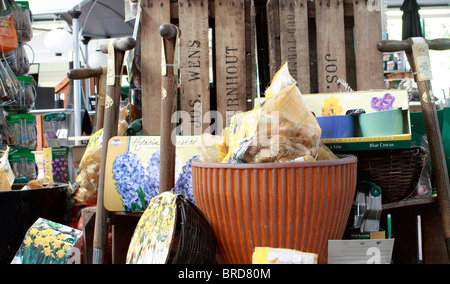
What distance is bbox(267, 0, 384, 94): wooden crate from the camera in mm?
1694

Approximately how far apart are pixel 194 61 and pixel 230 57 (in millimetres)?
143

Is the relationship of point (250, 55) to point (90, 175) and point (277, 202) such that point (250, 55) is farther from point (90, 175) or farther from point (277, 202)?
point (277, 202)

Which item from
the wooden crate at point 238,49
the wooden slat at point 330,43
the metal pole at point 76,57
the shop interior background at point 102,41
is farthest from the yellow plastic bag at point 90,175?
the metal pole at point 76,57

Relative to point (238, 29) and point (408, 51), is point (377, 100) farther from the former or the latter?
point (238, 29)

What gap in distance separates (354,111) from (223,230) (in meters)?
0.53

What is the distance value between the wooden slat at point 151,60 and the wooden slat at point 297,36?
467mm

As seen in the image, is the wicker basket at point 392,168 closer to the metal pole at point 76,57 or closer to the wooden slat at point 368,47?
the wooden slat at point 368,47

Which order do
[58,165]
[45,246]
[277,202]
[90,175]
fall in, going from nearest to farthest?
[277,202]
[45,246]
[90,175]
[58,165]

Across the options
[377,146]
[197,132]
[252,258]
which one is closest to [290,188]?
[252,258]

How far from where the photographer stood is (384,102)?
1295 millimetres

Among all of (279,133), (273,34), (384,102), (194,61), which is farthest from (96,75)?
(384,102)

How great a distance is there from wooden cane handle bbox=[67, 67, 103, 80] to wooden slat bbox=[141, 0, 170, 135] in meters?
0.17

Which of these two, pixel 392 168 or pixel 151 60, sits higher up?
pixel 151 60

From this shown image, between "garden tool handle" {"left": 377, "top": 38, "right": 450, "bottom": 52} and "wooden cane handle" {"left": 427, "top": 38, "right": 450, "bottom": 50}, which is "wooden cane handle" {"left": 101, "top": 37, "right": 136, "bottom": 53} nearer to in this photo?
"garden tool handle" {"left": 377, "top": 38, "right": 450, "bottom": 52}
